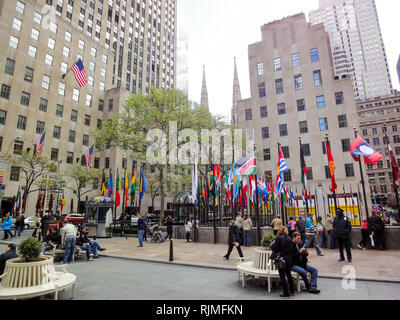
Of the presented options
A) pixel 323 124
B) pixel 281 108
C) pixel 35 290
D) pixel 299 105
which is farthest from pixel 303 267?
pixel 281 108

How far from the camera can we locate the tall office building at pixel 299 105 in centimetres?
3803

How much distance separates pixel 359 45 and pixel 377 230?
172 metres

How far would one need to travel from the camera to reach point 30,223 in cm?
3219

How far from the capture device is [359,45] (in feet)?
483

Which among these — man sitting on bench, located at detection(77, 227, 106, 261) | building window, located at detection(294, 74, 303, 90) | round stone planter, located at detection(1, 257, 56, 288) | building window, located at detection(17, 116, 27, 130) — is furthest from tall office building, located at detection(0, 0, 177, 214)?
round stone planter, located at detection(1, 257, 56, 288)

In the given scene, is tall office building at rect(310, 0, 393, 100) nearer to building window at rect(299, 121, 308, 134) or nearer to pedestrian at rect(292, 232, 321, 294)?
building window at rect(299, 121, 308, 134)

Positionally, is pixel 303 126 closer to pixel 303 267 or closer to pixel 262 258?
pixel 262 258

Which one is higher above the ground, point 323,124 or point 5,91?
point 5,91

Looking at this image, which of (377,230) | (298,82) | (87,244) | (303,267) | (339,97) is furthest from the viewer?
(298,82)

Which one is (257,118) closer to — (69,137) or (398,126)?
(69,137)

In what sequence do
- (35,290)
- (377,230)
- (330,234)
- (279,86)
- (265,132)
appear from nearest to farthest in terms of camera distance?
(35,290), (377,230), (330,234), (265,132), (279,86)

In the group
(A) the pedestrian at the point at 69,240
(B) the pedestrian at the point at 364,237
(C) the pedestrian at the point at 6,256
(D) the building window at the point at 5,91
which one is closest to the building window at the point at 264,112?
(B) the pedestrian at the point at 364,237

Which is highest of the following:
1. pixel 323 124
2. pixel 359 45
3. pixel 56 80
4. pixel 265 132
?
pixel 359 45
